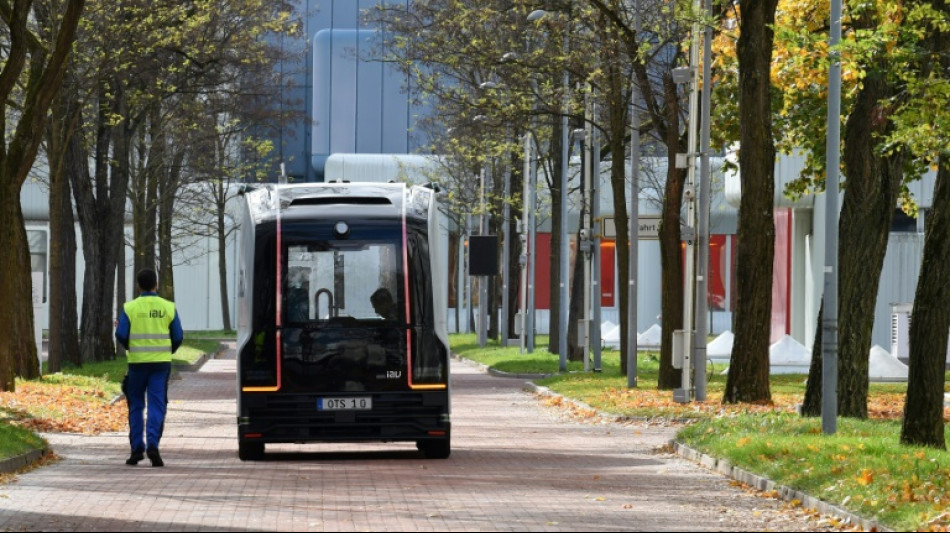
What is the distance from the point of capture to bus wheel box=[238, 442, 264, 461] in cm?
1970

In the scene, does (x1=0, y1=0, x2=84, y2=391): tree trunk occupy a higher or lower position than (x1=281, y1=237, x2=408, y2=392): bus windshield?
higher

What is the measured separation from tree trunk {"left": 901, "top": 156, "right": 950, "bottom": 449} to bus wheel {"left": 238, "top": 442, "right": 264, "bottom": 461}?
20.1 feet

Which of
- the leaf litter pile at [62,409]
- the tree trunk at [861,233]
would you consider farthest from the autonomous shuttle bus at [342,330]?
the tree trunk at [861,233]

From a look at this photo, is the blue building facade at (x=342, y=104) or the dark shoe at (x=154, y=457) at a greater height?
the blue building facade at (x=342, y=104)

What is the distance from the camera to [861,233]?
80.5 feet

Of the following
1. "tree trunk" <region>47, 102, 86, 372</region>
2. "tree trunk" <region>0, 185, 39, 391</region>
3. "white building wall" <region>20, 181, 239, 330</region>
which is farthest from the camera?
"white building wall" <region>20, 181, 239, 330</region>

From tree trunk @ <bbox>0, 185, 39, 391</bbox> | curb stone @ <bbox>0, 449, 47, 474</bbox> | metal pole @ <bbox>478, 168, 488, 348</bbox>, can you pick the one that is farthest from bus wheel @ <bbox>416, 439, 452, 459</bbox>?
metal pole @ <bbox>478, 168, 488, 348</bbox>

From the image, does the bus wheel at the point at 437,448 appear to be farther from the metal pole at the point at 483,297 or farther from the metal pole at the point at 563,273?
the metal pole at the point at 483,297

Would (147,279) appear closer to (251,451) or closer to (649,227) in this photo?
(251,451)

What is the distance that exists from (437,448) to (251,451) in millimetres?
1802

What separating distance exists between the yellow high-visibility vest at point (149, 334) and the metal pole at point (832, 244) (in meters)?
6.21

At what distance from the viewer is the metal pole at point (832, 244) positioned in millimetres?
19594

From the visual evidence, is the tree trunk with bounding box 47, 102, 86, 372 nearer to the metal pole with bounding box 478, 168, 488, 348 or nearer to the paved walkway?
the paved walkway

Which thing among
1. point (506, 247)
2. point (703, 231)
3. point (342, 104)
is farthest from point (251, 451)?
point (342, 104)
